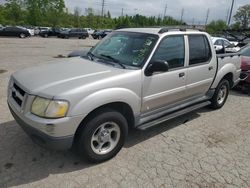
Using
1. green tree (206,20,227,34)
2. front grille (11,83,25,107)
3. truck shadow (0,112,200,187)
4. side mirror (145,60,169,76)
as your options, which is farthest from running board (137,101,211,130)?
green tree (206,20,227,34)

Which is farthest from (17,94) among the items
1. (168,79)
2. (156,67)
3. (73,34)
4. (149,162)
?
(73,34)

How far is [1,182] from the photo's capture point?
2.90 metres

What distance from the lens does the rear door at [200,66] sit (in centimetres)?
A: 442

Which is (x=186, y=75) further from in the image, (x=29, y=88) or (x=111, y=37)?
(x=29, y=88)

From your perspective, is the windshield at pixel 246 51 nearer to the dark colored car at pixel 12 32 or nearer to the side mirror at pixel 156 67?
the side mirror at pixel 156 67

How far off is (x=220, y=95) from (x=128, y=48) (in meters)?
3.00

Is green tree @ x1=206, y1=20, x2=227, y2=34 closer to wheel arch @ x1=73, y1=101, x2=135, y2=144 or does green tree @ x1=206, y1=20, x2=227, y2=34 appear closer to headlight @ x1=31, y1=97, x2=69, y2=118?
wheel arch @ x1=73, y1=101, x2=135, y2=144

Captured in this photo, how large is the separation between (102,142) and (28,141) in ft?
4.38

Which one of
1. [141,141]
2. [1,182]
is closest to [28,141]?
[1,182]

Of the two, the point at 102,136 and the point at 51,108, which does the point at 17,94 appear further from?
the point at 102,136

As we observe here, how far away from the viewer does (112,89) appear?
317 cm

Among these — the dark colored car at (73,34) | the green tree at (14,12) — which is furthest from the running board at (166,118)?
the green tree at (14,12)

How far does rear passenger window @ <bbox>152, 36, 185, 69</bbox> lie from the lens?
383 cm

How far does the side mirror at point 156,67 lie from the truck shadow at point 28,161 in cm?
125
